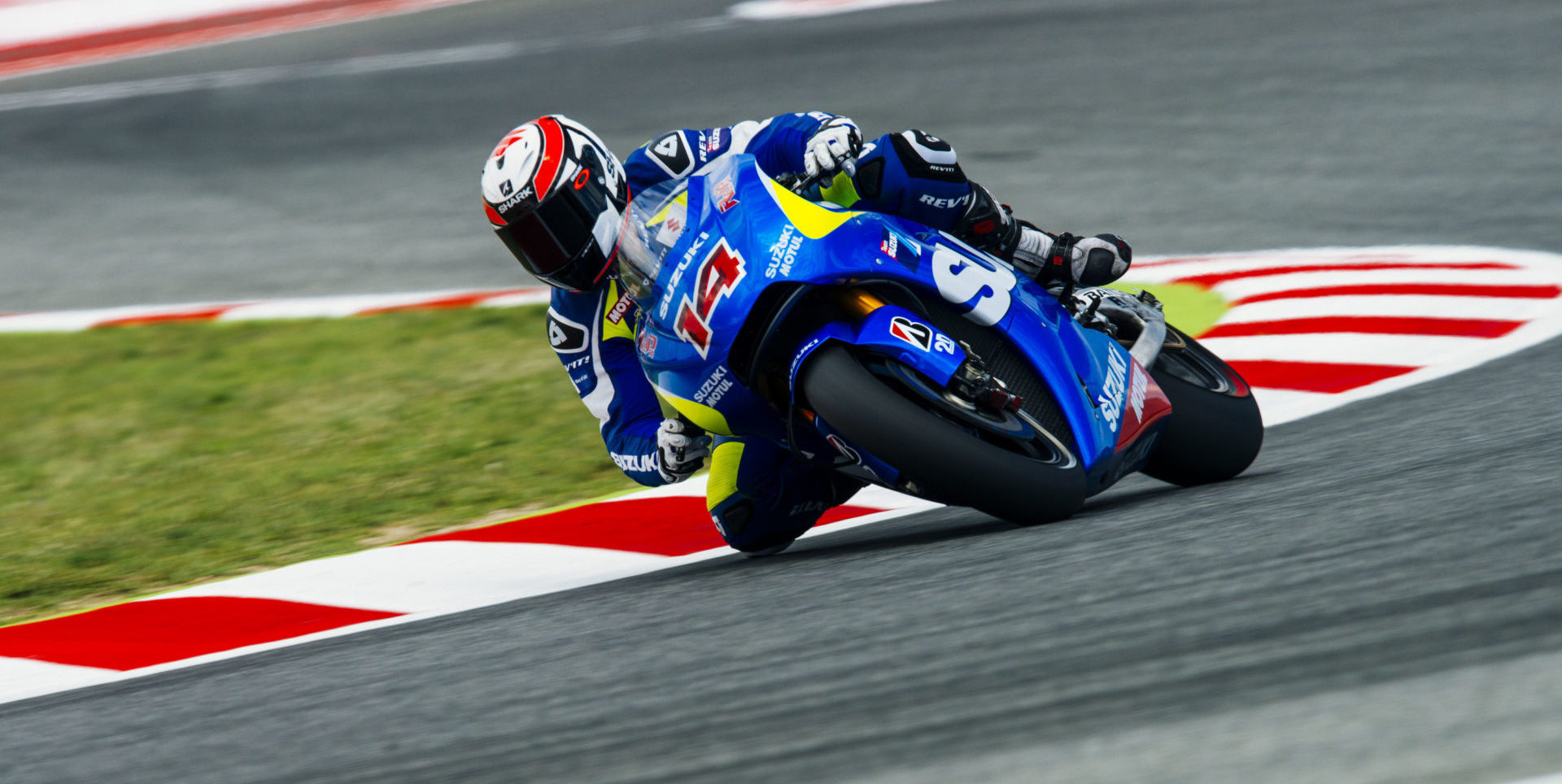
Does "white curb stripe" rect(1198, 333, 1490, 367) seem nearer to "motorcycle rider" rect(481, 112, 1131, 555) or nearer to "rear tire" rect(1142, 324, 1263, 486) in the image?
"rear tire" rect(1142, 324, 1263, 486)

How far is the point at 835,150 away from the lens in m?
3.90

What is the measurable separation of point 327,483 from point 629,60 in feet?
26.7

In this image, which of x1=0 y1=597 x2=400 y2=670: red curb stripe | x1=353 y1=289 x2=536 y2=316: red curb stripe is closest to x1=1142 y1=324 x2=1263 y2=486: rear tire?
x1=0 y1=597 x2=400 y2=670: red curb stripe

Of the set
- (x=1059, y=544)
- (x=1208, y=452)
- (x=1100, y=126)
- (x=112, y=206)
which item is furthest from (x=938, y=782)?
(x=112, y=206)

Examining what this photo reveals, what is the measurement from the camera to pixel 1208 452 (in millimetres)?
4238

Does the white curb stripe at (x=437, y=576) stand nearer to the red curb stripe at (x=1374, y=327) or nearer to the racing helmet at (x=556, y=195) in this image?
the racing helmet at (x=556, y=195)

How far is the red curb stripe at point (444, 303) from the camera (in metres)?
8.33

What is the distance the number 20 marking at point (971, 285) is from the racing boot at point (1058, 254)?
1.36ft

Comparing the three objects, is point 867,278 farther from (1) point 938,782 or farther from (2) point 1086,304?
(1) point 938,782

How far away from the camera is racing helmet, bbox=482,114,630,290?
151 inches

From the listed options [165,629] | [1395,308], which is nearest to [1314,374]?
[1395,308]

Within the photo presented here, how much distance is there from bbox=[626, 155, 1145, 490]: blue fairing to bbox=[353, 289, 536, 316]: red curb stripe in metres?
4.59

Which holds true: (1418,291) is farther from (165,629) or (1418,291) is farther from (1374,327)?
(165,629)

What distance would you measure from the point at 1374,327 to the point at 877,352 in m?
3.25
